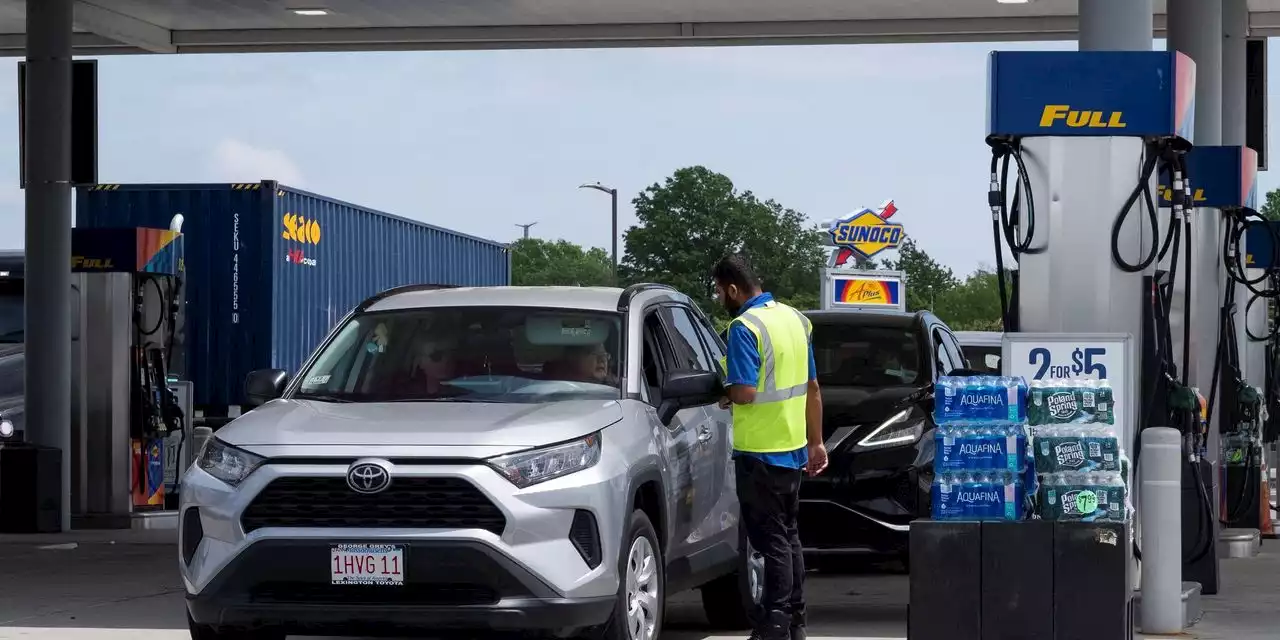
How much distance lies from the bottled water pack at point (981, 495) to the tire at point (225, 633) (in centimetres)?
293

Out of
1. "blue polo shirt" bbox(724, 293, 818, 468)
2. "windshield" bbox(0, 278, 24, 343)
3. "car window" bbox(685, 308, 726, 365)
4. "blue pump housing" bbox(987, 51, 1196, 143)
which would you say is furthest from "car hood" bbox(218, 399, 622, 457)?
"windshield" bbox(0, 278, 24, 343)

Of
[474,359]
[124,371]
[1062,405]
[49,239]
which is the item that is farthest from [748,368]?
[124,371]

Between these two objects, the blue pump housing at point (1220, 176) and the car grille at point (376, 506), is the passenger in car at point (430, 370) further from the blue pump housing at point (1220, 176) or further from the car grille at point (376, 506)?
the blue pump housing at point (1220, 176)

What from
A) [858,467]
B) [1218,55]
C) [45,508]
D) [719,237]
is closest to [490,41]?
[45,508]

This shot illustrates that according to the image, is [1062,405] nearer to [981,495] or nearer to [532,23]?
[981,495]

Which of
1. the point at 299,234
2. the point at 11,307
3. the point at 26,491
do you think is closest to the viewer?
the point at 26,491

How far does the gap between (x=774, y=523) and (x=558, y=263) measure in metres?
143

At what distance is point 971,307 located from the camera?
4392 inches

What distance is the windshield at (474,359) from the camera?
9.09 meters

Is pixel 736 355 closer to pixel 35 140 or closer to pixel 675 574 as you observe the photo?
pixel 675 574

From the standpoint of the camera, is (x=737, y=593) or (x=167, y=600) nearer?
(x=737, y=593)

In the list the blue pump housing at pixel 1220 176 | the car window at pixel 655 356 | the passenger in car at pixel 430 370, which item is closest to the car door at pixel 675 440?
the car window at pixel 655 356

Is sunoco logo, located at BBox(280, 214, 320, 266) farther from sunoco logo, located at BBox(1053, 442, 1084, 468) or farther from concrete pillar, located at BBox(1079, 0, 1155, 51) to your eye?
sunoco logo, located at BBox(1053, 442, 1084, 468)

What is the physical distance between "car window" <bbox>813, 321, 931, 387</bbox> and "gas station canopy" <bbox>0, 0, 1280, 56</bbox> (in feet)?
33.1
